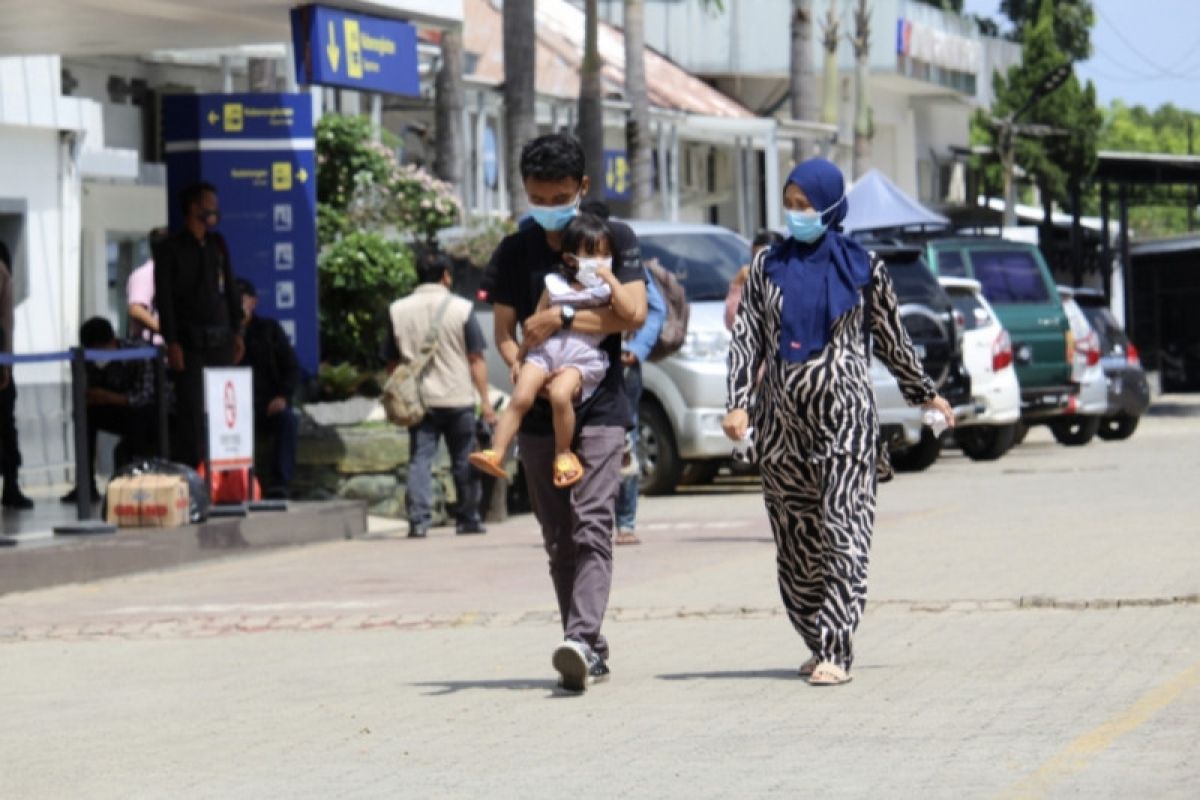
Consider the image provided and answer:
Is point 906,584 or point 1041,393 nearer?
point 906,584

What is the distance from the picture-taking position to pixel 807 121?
50.2 meters

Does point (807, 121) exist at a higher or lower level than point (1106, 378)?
higher

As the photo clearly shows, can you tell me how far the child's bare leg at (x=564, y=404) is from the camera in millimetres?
9445

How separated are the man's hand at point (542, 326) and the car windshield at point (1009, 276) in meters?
18.4

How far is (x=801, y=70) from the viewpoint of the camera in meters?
50.5

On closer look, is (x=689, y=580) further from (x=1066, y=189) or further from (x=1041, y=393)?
(x=1066, y=189)

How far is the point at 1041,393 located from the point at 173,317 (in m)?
12.5

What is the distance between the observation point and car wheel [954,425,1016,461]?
26.5m

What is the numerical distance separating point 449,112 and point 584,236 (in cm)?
2238

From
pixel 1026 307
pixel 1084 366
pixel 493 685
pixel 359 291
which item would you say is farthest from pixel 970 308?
pixel 493 685

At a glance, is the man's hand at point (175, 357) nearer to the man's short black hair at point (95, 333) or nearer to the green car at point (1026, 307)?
the man's short black hair at point (95, 333)

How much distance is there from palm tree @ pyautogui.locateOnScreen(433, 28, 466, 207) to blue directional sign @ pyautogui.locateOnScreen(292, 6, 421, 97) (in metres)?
12.6

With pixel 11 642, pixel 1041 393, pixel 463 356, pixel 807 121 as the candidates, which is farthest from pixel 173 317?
pixel 807 121

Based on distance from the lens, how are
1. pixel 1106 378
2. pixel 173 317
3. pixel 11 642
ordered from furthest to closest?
pixel 1106 378 → pixel 173 317 → pixel 11 642
